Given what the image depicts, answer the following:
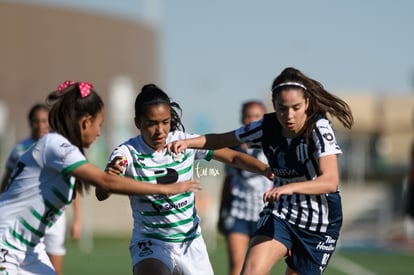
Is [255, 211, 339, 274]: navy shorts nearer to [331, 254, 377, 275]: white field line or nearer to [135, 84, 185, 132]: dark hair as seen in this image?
[135, 84, 185, 132]: dark hair

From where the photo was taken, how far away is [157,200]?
816cm

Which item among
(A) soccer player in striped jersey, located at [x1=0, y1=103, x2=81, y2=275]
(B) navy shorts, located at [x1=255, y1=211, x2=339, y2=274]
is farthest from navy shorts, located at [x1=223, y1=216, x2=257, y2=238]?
(B) navy shorts, located at [x1=255, y1=211, x2=339, y2=274]

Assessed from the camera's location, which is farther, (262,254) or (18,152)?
(18,152)

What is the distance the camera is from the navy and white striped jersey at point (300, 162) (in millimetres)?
8133

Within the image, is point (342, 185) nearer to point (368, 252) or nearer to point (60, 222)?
point (368, 252)

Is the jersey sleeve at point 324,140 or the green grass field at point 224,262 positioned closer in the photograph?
the jersey sleeve at point 324,140

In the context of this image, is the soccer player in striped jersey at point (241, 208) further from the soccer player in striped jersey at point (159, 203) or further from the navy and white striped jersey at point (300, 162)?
the soccer player in striped jersey at point (159, 203)

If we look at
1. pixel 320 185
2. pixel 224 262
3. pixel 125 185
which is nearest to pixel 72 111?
pixel 125 185

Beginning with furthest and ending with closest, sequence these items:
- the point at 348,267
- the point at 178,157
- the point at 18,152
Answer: the point at 348,267 → the point at 18,152 → the point at 178,157

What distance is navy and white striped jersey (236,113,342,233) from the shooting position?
813 cm

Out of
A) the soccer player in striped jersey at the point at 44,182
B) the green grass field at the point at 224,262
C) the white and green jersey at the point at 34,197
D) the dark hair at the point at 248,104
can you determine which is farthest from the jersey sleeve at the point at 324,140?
the green grass field at the point at 224,262

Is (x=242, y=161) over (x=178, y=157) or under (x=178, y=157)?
under

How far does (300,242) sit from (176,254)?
1.01 metres

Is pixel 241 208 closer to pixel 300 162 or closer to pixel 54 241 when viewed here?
pixel 54 241
